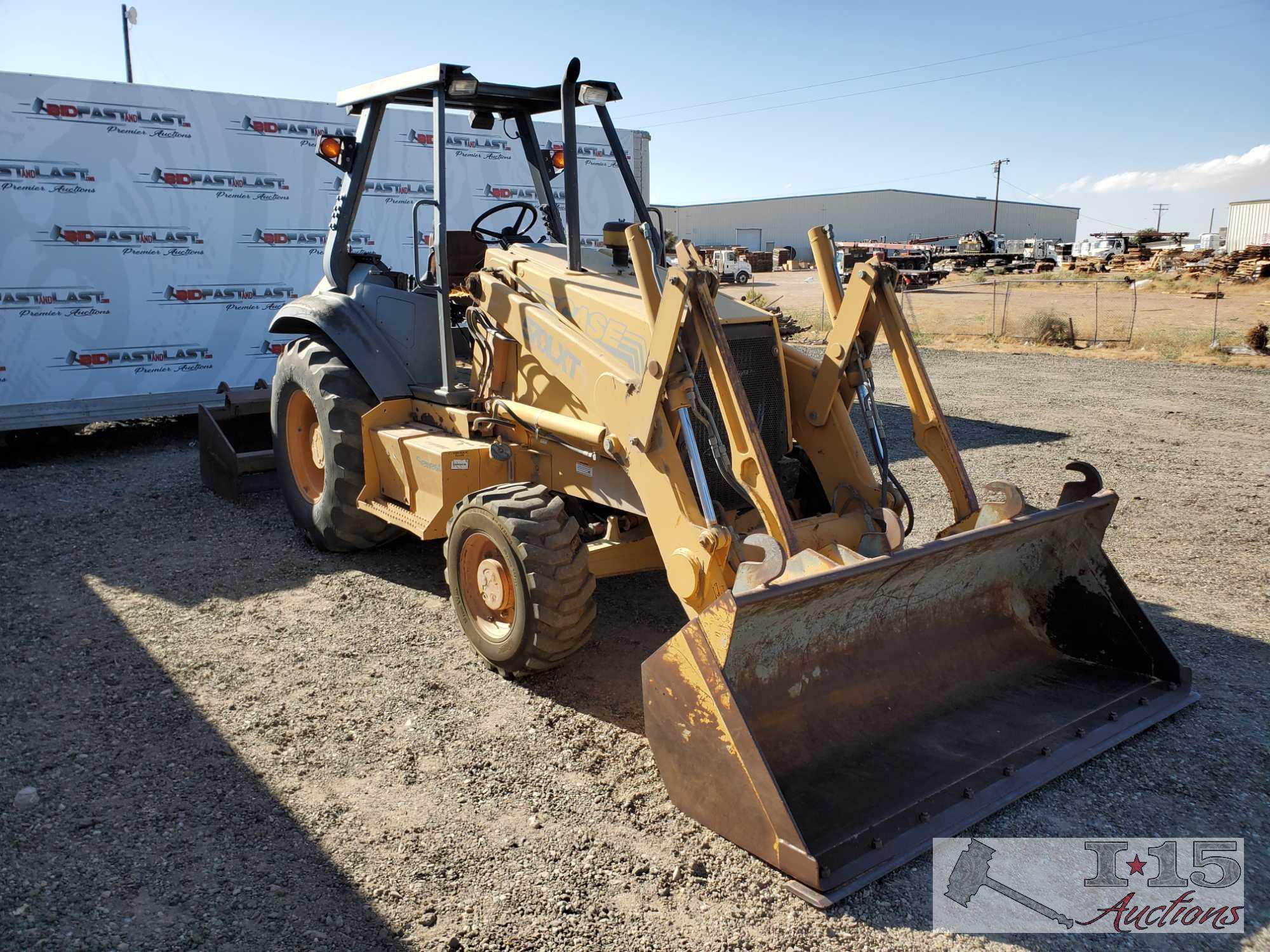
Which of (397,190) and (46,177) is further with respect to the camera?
(397,190)

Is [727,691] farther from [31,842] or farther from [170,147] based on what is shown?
[170,147]

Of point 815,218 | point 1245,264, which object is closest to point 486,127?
point 1245,264

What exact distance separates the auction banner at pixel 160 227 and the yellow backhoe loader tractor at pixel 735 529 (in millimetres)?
4101

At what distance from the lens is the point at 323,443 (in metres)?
5.98

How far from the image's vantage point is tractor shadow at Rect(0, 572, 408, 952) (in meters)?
3.01

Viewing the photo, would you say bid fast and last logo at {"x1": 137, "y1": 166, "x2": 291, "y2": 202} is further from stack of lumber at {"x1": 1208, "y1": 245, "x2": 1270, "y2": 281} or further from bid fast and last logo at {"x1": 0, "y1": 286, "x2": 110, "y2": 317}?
stack of lumber at {"x1": 1208, "y1": 245, "x2": 1270, "y2": 281}

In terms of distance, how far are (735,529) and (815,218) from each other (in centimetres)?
7086

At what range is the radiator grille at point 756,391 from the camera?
15.1 ft

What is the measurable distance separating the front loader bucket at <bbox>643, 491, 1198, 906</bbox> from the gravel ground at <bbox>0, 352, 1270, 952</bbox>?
5.6 inches

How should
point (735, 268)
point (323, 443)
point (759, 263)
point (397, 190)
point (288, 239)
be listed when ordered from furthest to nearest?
point (759, 263), point (735, 268), point (397, 190), point (288, 239), point (323, 443)

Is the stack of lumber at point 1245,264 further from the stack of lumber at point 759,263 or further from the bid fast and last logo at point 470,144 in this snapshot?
the bid fast and last logo at point 470,144

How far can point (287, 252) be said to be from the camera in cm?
1076

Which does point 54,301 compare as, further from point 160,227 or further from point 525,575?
point 525,575

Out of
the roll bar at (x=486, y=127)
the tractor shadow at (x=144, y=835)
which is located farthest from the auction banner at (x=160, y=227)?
A: the tractor shadow at (x=144, y=835)
